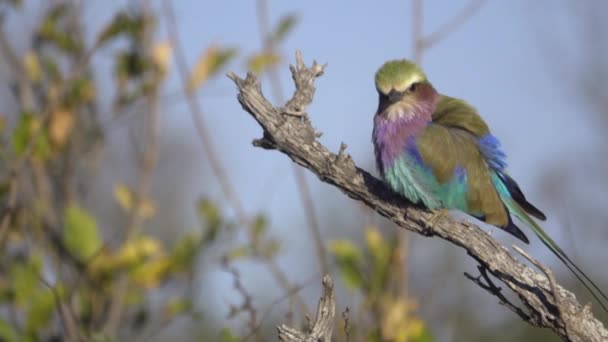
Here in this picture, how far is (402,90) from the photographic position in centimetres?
374

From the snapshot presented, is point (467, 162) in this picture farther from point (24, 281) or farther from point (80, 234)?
point (24, 281)

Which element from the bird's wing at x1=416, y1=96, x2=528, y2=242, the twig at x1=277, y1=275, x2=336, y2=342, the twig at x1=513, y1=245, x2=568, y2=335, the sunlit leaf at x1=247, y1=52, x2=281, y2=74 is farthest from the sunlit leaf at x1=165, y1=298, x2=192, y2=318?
the twig at x1=513, y1=245, x2=568, y2=335

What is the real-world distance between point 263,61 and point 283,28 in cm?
22

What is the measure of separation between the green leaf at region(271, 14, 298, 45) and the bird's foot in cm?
175

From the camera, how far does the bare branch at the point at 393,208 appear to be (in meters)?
2.86

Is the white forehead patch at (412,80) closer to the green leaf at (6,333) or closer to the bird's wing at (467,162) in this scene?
the bird's wing at (467,162)

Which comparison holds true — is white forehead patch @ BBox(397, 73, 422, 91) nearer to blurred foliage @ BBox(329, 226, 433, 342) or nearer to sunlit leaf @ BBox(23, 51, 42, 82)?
blurred foliage @ BBox(329, 226, 433, 342)

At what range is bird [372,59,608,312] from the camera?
349 cm

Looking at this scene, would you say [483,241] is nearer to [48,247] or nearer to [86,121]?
[48,247]

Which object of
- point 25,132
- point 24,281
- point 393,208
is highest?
point 25,132

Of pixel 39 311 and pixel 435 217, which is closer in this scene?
pixel 435 217

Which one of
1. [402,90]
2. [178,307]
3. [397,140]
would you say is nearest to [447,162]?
[397,140]

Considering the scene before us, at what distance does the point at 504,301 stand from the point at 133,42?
8.65 ft

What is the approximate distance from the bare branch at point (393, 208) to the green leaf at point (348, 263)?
106 centimetres
